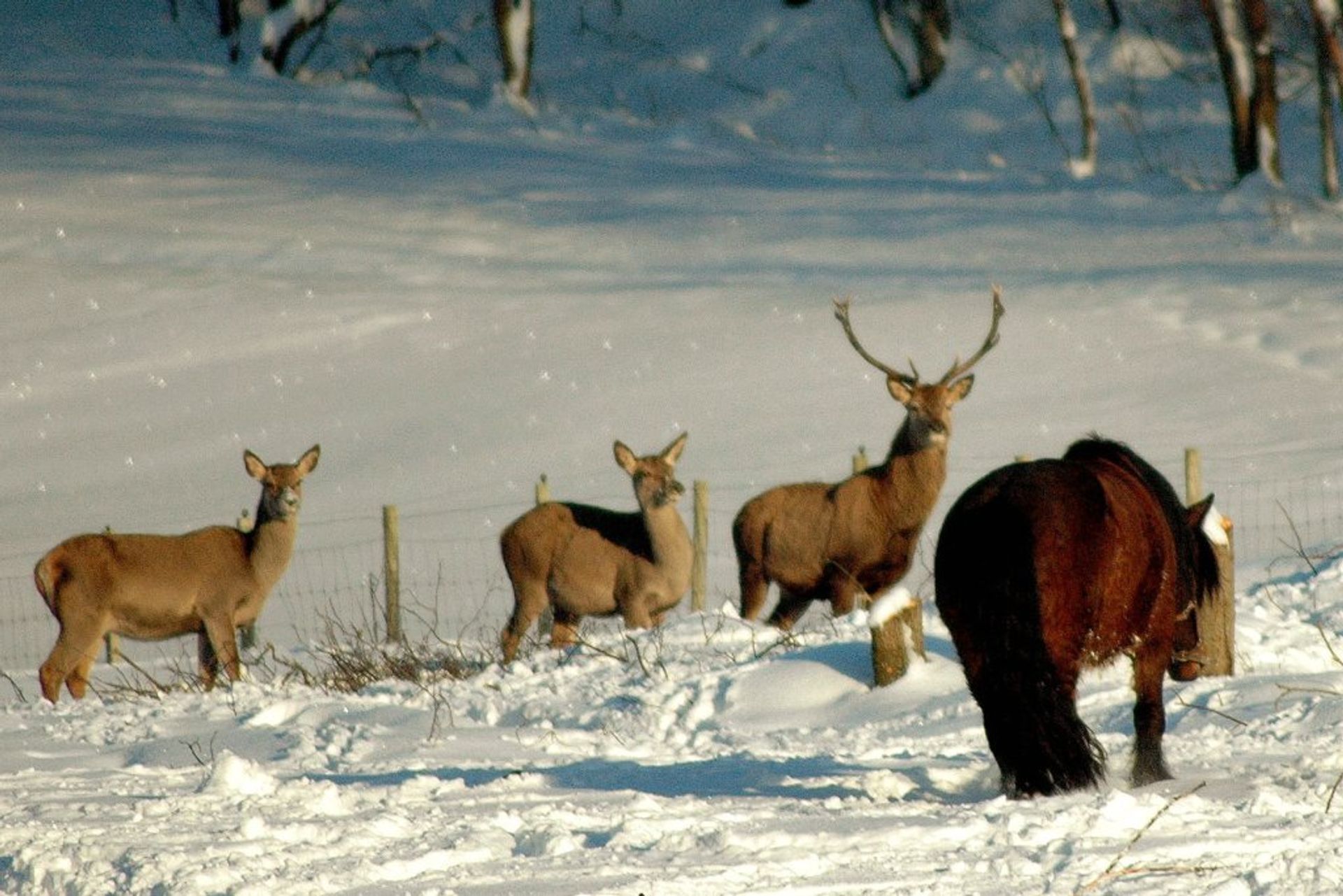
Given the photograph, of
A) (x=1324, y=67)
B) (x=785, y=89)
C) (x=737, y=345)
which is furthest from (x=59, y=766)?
(x=785, y=89)

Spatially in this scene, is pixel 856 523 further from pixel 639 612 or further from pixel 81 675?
pixel 81 675

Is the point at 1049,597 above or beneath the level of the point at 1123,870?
above

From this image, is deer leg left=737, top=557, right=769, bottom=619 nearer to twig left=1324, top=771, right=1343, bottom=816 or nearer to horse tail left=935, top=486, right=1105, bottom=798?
horse tail left=935, top=486, right=1105, bottom=798

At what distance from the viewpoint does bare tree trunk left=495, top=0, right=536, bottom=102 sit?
39219mm

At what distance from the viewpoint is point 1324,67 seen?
110ft

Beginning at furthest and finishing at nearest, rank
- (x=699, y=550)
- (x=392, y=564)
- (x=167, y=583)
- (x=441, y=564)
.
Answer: (x=441, y=564)
(x=392, y=564)
(x=699, y=550)
(x=167, y=583)

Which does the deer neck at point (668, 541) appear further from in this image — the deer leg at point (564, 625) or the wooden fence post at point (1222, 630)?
the wooden fence post at point (1222, 630)

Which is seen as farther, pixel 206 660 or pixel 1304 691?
pixel 206 660

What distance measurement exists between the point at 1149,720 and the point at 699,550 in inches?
386

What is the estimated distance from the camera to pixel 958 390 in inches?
570

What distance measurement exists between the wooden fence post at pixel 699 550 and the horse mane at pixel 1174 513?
9067 mm

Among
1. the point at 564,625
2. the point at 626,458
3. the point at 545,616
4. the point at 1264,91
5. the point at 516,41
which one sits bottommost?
the point at 545,616

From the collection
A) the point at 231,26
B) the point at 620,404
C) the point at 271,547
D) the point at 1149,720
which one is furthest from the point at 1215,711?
the point at 231,26

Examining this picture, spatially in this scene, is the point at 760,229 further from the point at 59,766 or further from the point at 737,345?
the point at 59,766
